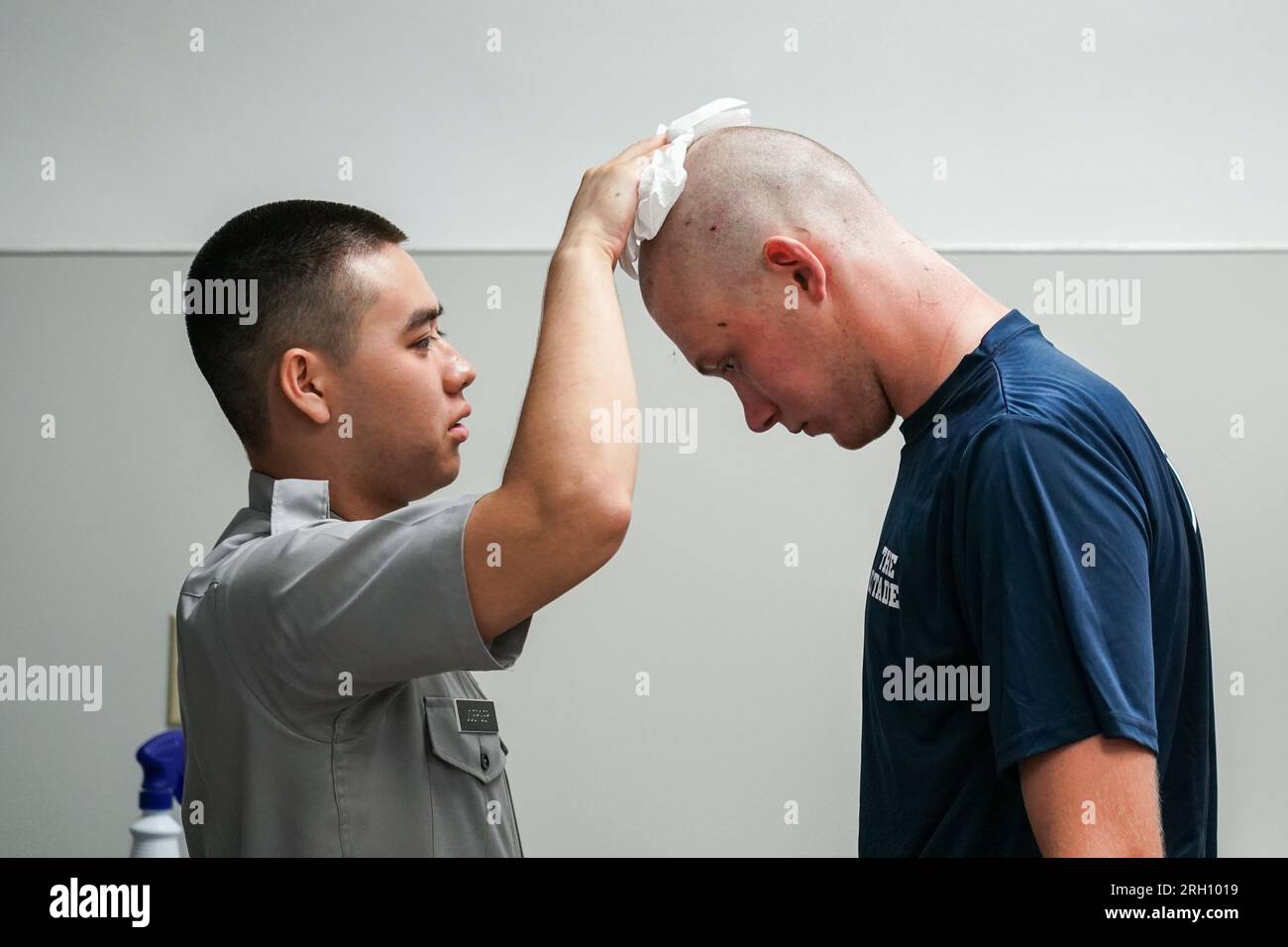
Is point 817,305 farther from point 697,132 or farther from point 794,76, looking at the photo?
point 794,76

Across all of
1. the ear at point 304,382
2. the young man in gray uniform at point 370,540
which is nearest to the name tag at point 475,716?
the young man in gray uniform at point 370,540

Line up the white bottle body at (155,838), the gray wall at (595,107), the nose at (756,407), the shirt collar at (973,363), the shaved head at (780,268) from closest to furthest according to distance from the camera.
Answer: the shirt collar at (973,363) < the shaved head at (780,268) < the nose at (756,407) < the white bottle body at (155,838) < the gray wall at (595,107)

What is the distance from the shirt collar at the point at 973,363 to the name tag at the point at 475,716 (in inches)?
19.6

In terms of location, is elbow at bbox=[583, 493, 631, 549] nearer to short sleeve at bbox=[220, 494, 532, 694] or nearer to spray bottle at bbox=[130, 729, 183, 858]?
short sleeve at bbox=[220, 494, 532, 694]

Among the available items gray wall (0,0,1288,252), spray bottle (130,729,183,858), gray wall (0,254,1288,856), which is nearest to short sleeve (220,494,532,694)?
spray bottle (130,729,183,858)

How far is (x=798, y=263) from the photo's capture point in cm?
115

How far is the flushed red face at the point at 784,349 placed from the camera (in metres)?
1.17

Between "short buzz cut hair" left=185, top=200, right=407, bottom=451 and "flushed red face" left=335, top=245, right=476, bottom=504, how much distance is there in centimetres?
2

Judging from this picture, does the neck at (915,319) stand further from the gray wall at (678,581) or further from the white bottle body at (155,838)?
the white bottle body at (155,838)

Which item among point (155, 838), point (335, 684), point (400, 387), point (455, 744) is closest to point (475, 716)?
point (455, 744)

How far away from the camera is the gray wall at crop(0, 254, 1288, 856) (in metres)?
2.30

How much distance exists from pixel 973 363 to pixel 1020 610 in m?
0.25

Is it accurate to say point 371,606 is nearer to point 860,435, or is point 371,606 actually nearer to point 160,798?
point 860,435

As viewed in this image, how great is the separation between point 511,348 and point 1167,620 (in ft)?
5.25
